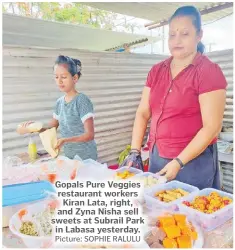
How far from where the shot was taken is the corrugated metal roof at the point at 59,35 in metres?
1.53

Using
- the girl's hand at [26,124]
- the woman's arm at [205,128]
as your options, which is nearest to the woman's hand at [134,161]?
the woman's arm at [205,128]

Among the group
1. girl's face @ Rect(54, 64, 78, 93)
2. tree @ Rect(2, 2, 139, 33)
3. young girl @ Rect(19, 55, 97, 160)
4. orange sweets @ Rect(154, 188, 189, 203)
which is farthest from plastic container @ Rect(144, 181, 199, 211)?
tree @ Rect(2, 2, 139, 33)

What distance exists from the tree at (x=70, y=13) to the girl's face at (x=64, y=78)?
9.4 inches

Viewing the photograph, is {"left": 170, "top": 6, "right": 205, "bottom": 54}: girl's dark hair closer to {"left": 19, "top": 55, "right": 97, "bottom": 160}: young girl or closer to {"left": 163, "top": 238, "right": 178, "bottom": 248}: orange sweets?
{"left": 19, "top": 55, "right": 97, "bottom": 160}: young girl

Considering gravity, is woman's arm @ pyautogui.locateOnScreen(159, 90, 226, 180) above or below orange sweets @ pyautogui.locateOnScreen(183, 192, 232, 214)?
above

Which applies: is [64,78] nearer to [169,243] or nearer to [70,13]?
[70,13]

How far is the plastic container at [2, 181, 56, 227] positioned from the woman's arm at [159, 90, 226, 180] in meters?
0.44

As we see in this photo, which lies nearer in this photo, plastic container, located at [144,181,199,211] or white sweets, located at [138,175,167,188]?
plastic container, located at [144,181,199,211]

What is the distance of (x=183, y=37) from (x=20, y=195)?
81cm

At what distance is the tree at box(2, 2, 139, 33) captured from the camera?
1212mm

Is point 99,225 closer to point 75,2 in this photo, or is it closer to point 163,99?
point 163,99

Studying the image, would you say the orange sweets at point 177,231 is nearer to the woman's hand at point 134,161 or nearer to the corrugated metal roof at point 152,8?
the woman's hand at point 134,161

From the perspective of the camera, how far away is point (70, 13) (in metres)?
1.35

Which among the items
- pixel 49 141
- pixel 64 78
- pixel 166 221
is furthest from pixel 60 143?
pixel 166 221
